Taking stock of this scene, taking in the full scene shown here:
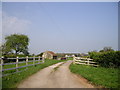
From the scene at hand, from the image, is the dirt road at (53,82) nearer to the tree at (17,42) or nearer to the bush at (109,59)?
the bush at (109,59)

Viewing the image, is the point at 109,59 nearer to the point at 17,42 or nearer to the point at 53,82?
the point at 53,82

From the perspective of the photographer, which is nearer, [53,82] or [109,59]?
[53,82]

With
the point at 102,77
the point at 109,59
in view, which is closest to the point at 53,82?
the point at 102,77

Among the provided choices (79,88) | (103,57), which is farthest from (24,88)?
(103,57)

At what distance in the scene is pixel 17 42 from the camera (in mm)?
50469

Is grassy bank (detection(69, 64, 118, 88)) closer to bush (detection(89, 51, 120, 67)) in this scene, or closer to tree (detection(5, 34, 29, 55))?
bush (detection(89, 51, 120, 67))

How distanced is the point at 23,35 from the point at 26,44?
4963 mm

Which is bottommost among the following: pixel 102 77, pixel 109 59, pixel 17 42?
pixel 102 77

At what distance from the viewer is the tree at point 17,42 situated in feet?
163

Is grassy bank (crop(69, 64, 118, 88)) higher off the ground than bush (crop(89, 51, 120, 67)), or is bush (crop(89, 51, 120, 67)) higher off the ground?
bush (crop(89, 51, 120, 67))

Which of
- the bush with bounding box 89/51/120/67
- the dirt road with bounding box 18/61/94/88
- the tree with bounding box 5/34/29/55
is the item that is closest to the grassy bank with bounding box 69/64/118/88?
the dirt road with bounding box 18/61/94/88

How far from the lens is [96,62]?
48.4ft

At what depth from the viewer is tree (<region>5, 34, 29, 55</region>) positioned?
163ft

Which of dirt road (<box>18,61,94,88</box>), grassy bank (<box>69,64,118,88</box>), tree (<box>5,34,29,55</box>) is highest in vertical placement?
tree (<box>5,34,29,55</box>)
